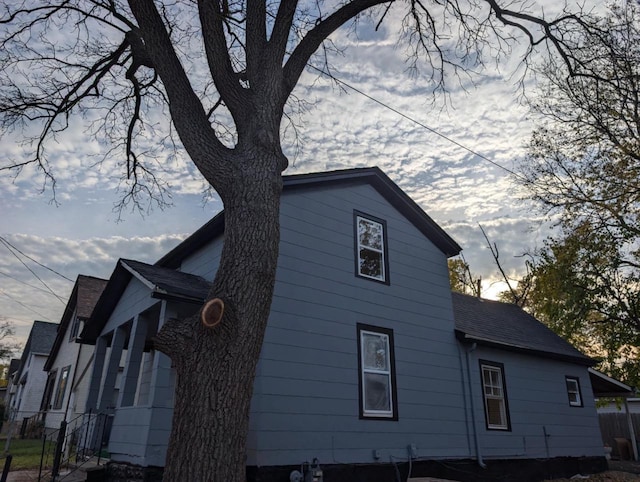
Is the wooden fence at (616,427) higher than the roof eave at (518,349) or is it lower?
lower

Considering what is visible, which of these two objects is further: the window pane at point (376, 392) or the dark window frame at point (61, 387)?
the dark window frame at point (61, 387)

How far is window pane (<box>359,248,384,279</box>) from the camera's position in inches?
366

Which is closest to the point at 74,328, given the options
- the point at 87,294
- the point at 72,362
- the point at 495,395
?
the point at 87,294

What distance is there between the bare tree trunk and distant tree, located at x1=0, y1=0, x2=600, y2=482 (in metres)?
0.01

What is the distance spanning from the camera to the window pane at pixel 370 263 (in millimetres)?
9289

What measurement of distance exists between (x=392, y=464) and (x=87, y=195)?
9.13 meters

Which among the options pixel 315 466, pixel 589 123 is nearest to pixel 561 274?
pixel 589 123

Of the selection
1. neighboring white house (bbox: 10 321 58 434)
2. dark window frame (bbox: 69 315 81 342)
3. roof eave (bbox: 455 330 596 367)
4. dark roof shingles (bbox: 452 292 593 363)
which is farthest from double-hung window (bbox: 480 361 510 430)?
neighboring white house (bbox: 10 321 58 434)

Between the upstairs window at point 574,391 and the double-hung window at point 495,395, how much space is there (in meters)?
3.25

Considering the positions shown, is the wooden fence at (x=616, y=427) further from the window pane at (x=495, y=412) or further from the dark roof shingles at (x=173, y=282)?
the dark roof shingles at (x=173, y=282)

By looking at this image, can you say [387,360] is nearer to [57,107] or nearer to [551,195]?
[57,107]

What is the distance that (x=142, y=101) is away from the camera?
332 inches

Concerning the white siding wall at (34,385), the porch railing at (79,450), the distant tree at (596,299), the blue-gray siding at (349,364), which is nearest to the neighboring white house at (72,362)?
the white siding wall at (34,385)

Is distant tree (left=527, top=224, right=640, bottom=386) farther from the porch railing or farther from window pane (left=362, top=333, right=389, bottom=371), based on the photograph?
the porch railing
